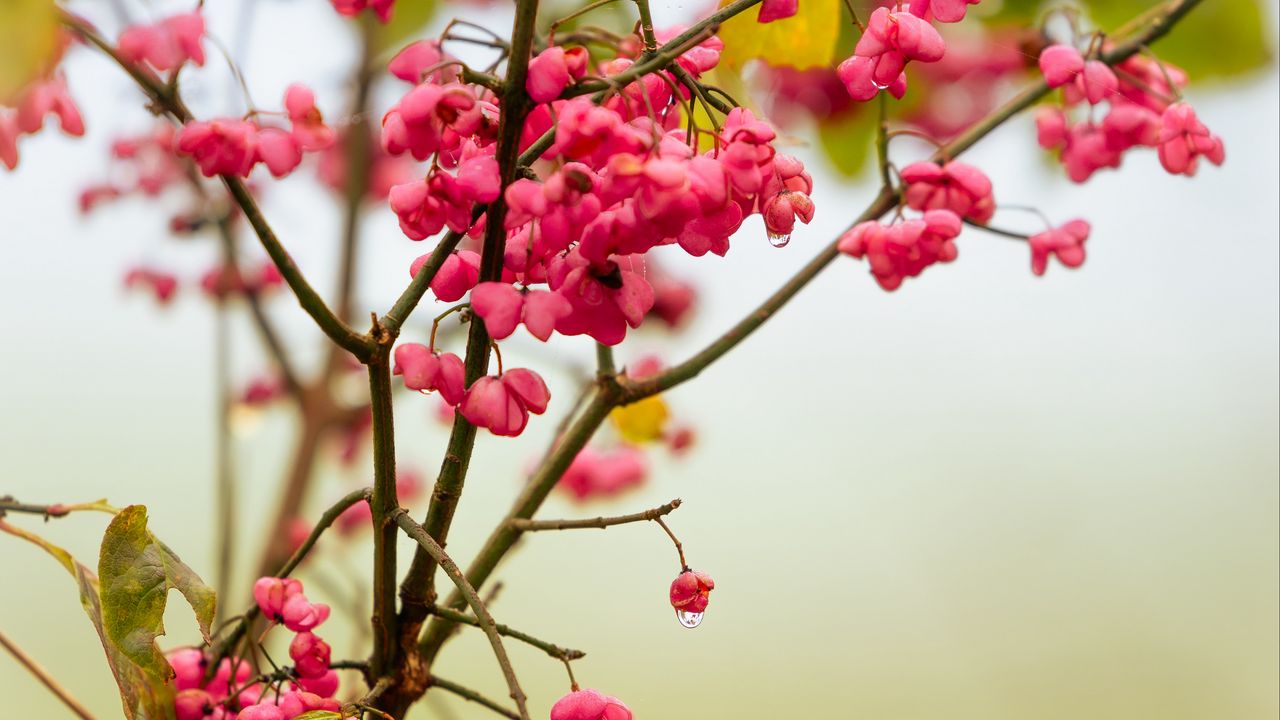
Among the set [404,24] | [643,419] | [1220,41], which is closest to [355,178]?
[404,24]

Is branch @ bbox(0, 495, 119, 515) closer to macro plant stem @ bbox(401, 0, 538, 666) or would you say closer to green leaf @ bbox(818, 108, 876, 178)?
macro plant stem @ bbox(401, 0, 538, 666)

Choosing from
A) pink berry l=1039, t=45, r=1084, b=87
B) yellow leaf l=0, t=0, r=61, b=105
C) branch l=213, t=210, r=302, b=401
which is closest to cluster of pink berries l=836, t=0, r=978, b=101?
pink berry l=1039, t=45, r=1084, b=87

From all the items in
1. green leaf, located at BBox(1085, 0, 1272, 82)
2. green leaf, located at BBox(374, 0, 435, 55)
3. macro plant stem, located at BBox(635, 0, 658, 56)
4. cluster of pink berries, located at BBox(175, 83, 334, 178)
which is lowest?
macro plant stem, located at BBox(635, 0, 658, 56)

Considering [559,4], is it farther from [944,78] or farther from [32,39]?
[32,39]

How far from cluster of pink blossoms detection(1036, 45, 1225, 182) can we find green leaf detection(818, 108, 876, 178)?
635 mm

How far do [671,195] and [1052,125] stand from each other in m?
0.51

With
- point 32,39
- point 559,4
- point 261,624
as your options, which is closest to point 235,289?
point 559,4

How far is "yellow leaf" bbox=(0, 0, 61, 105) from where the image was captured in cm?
39

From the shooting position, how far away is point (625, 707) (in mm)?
469

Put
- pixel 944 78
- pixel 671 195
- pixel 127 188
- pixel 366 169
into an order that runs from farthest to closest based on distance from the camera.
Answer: pixel 944 78
pixel 127 188
pixel 366 169
pixel 671 195

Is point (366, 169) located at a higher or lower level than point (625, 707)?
higher

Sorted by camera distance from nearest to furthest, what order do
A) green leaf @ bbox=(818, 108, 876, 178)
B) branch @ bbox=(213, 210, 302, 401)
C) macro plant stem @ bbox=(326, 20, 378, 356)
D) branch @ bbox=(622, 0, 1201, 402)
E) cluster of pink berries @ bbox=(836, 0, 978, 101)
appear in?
1. cluster of pink berries @ bbox=(836, 0, 978, 101)
2. branch @ bbox=(622, 0, 1201, 402)
3. branch @ bbox=(213, 210, 302, 401)
4. macro plant stem @ bbox=(326, 20, 378, 356)
5. green leaf @ bbox=(818, 108, 876, 178)

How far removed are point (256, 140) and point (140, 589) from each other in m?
0.21

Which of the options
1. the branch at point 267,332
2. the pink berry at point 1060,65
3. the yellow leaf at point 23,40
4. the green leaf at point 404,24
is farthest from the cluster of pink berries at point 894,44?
the green leaf at point 404,24
